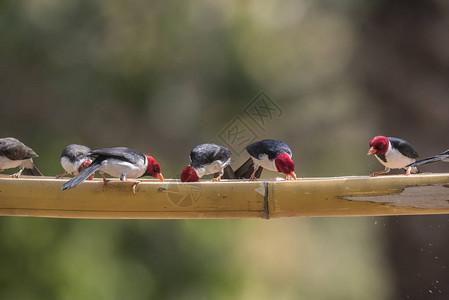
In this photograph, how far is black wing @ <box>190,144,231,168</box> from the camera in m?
2.44

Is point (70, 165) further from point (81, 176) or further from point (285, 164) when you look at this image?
point (285, 164)

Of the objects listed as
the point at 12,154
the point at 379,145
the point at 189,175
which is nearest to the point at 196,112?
the point at 12,154

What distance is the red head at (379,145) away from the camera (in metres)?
2.34

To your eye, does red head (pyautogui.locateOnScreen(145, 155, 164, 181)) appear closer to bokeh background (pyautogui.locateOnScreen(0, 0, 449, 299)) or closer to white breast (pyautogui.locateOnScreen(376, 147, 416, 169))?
white breast (pyautogui.locateOnScreen(376, 147, 416, 169))

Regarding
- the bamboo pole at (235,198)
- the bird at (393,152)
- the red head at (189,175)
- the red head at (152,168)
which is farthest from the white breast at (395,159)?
the red head at (152,168)

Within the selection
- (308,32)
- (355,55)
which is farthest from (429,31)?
(308,32)

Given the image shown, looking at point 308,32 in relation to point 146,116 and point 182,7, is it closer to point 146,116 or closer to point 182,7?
point 182,7

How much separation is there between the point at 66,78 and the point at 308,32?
2060mm

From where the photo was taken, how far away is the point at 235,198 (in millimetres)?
2170

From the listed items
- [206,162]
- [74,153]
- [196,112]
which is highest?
[196,112]

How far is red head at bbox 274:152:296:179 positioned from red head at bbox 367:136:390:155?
13.3 inches

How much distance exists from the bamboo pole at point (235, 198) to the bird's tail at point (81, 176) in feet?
0.25

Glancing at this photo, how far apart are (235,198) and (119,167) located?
1.70 ft

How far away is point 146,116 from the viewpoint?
177 inches
